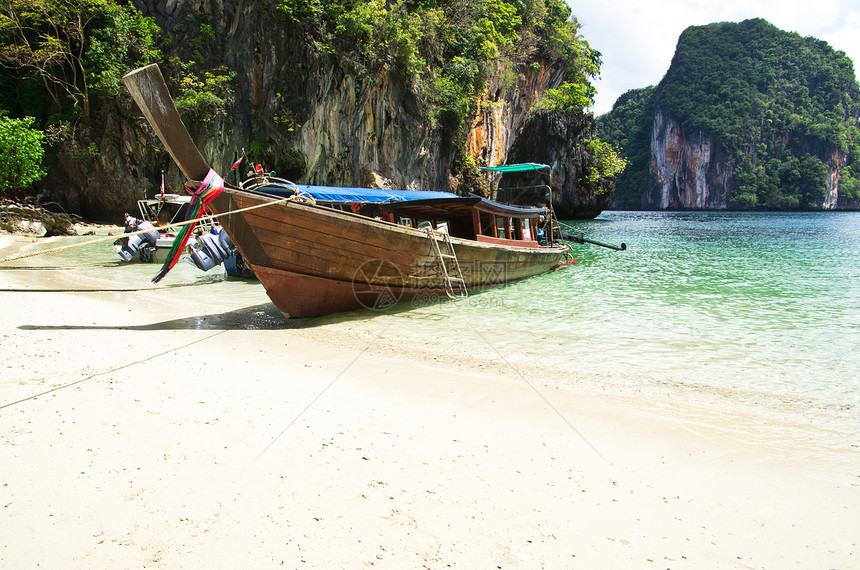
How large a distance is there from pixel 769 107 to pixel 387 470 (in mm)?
110481

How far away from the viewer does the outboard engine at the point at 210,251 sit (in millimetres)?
10938

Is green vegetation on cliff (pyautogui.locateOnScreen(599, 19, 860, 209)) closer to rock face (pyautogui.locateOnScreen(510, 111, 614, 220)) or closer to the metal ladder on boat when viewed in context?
rock face (pyautogui.locateOnScreen(510, 111, 614, 220))

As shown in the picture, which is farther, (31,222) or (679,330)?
(31,222)

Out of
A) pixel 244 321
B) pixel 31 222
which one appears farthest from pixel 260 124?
pixel 244 321

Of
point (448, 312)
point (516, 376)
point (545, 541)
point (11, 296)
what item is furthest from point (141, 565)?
point (11, 296)

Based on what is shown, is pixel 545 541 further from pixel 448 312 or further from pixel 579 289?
pixel 579 289

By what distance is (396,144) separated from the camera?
23.9m

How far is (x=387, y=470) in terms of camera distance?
9.71ft

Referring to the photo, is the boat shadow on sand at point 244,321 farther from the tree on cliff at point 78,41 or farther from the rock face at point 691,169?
the rock face at point 691,169

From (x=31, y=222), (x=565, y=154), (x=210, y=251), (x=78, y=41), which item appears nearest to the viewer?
(x=210, y=251)

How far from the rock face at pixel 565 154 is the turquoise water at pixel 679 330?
101 feet

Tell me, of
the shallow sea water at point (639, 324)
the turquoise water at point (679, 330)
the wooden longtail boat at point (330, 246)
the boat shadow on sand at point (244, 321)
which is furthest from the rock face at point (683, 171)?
the boat shadow on sand at point (244, 321)

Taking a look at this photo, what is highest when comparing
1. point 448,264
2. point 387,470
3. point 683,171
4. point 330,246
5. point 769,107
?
point 769,107

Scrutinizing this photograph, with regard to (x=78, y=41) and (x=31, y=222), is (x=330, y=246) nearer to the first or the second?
(x=31, y=222)
